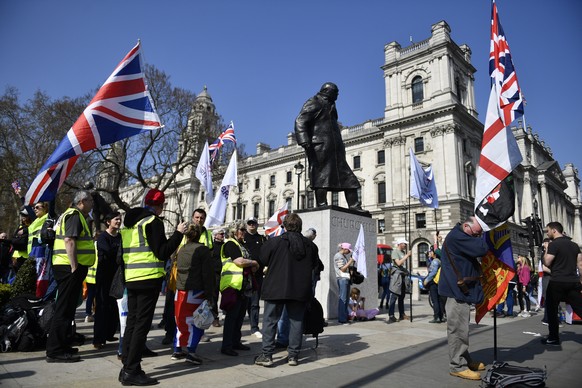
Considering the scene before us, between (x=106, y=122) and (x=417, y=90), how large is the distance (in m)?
43.5

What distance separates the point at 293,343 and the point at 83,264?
2813 mm

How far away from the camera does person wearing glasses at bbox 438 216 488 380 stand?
4508 millimetres

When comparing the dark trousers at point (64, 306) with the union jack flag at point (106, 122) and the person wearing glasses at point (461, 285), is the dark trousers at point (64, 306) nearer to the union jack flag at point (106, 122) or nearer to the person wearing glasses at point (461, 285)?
the union jack flag at point (106, 122)

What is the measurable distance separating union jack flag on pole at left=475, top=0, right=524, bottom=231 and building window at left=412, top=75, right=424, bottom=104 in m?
40.5

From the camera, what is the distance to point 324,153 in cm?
954

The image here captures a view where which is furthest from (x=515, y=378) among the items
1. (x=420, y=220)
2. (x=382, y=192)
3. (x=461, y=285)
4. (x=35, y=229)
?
(x=382, y=192)

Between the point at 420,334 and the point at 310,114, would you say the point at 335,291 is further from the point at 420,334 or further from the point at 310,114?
the point at 310,114

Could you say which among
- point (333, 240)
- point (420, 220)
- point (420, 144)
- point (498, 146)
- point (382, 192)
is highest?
point (420, 144)

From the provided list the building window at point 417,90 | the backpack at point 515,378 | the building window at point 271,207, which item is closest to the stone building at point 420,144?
the building window at point 417,90

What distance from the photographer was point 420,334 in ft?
23.6

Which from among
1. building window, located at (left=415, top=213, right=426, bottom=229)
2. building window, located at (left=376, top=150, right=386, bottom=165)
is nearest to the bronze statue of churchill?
building window, located at (left=415, top=213, right=426, bottom=229)

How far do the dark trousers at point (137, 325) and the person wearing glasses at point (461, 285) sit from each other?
11.3ft

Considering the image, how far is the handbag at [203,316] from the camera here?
4488 millimetres

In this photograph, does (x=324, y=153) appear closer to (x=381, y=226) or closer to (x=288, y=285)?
(x=288, y=285)
